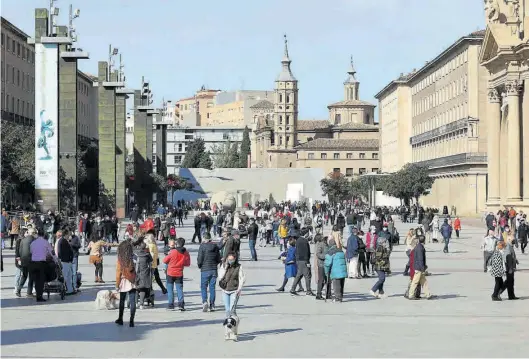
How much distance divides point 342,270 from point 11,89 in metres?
65.6

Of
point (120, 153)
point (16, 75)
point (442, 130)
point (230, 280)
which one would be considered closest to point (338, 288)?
point (230, 280)

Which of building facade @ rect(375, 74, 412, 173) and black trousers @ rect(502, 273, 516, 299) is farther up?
building facade @ rect(375, 74, 412, 173)

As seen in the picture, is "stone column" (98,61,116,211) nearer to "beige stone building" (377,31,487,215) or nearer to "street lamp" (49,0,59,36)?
"street lamp" (49,0,59,36)

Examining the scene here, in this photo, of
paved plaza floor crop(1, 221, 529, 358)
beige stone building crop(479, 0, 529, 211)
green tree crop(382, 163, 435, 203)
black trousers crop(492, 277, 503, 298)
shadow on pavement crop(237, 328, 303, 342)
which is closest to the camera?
paved plaza floor crop(1, 221, 529, 358)

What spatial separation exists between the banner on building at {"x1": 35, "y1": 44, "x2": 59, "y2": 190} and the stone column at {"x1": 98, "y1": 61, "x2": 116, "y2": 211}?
18775mm

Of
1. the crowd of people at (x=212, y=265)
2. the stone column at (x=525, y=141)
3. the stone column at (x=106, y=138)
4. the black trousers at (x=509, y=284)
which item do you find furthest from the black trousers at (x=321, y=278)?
the stone column at (x=525, y=141)

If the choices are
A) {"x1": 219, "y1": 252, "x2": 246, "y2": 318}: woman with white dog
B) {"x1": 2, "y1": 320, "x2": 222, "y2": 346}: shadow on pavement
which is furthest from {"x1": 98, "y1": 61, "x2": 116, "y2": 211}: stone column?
{"x1": 219, "y1": 252, "x2": 246, "y2": 318}: woman with white dog

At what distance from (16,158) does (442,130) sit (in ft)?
183

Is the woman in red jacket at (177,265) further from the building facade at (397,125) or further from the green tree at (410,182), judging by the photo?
the building facade at (397,125)

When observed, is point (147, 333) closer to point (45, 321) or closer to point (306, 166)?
point (45, 321)

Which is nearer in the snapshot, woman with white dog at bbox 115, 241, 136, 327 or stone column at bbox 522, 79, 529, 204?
woman with white dog at bbox 115, 241, 136, 327

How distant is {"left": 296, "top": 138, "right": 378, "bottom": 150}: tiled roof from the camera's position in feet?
615

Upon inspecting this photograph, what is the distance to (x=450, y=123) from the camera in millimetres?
108438

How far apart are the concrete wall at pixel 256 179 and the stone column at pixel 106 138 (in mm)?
93438
